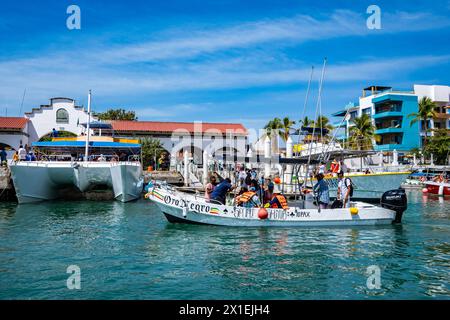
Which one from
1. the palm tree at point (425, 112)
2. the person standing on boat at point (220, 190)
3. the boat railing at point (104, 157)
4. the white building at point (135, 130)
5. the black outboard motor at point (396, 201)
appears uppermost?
the palm tree at point (425, 112)

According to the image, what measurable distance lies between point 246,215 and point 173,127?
3415 centimetres

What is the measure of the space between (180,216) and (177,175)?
19.3 meters

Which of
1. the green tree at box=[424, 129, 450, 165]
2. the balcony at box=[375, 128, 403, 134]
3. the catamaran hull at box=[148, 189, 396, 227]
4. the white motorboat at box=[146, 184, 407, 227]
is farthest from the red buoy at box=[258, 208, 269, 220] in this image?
the balcony at box=[375, 128, 403, 134]

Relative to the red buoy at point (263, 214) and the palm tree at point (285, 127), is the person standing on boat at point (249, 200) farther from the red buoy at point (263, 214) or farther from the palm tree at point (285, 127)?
the palm tree at point (285, 127)

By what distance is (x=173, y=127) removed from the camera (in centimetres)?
4797

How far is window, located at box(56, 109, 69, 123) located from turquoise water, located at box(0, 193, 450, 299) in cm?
3023

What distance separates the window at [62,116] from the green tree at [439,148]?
42615 millimetres

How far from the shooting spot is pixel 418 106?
182 ft

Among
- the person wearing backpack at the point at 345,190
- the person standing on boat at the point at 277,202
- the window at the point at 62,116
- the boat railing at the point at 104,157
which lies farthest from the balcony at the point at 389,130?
the person standing on boat at the point at 277,202

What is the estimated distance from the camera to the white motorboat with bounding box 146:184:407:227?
592 inches

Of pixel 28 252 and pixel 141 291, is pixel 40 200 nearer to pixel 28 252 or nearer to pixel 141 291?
pixel 28 252

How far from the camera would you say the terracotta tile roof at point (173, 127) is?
46.7 m

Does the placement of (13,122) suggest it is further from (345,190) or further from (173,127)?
(345,190)

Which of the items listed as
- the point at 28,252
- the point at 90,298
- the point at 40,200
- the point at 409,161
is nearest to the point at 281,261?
the point at 90,298
